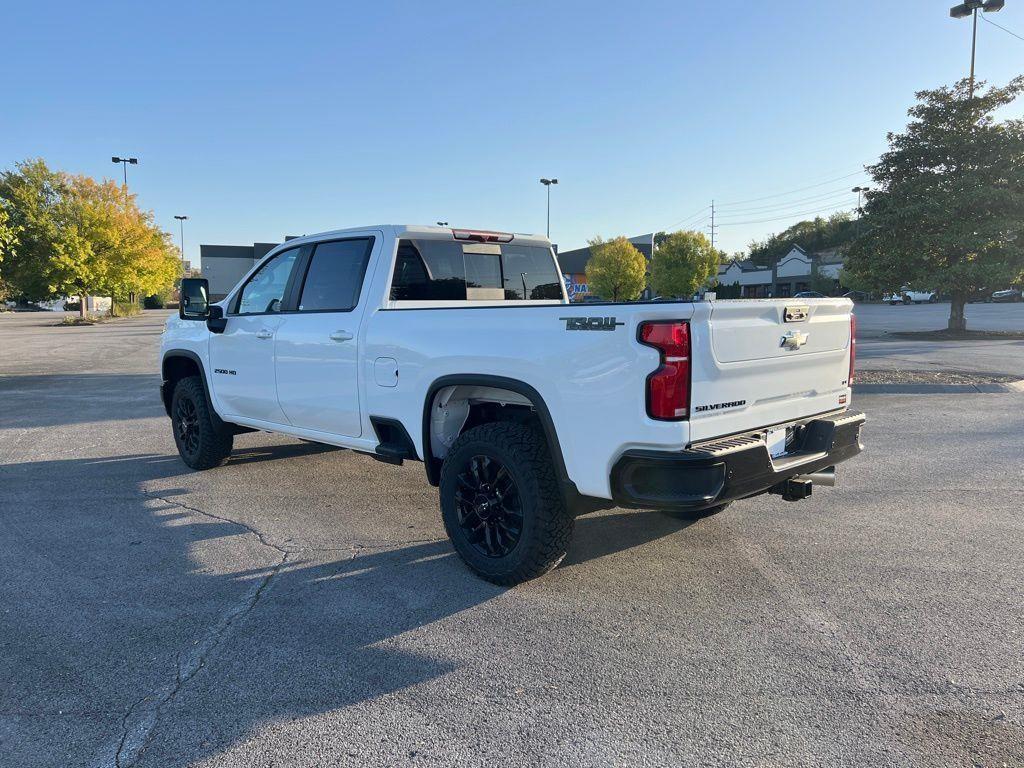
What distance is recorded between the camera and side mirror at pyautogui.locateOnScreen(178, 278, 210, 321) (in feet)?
20.3

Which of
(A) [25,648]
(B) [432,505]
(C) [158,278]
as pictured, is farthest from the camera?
(C) [158,278]

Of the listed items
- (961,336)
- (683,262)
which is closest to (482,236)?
(961,336)

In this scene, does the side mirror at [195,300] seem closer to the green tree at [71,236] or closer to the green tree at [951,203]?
the green tree at [951,203]

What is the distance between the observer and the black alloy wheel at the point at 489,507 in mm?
3920

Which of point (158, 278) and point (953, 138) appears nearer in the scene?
point (953, 138)

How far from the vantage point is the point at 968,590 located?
3924mm

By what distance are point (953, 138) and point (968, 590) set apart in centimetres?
2220

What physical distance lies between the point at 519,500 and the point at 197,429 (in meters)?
4.15

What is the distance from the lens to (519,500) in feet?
12.6

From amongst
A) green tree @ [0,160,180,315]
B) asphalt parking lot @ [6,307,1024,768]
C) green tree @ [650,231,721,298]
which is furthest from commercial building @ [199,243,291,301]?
asphalt parking lot @ [6,307,1024,768]

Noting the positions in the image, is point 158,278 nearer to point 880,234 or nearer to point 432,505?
point 880,234

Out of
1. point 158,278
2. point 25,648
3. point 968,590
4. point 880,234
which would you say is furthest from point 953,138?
point 158,278

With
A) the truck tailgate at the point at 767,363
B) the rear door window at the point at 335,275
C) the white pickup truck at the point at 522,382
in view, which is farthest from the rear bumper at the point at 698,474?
the rear door window at the point at 335,275

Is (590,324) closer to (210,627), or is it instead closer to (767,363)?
(767,363)
